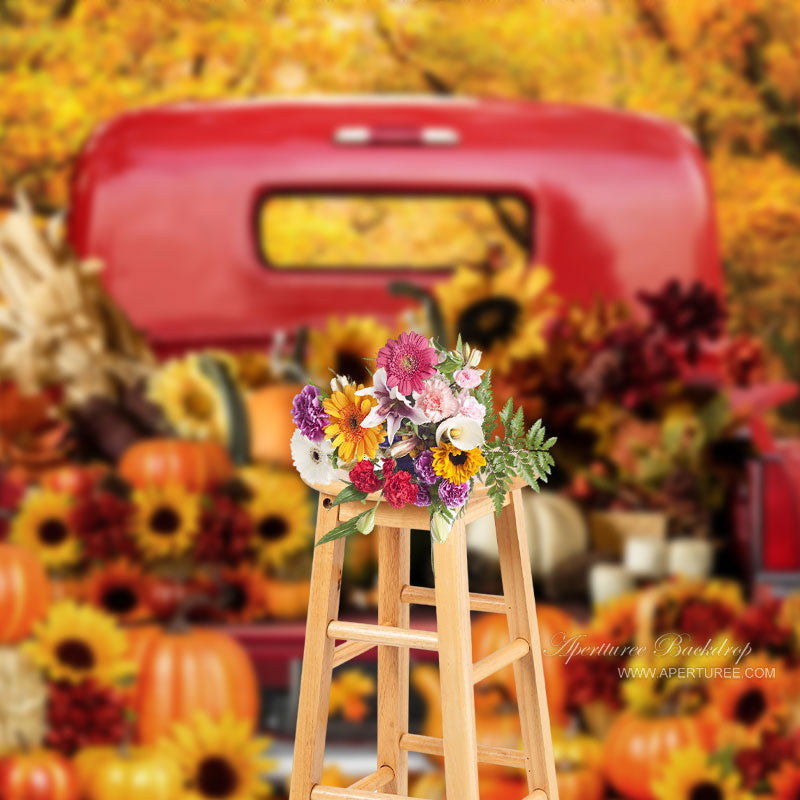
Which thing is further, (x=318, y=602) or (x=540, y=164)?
(x=540, y=164)

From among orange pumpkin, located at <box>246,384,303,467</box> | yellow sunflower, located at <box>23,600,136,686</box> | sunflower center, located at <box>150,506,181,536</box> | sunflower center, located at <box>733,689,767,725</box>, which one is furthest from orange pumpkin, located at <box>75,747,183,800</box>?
sunflower center, located at <box>733,689,767,725</box>

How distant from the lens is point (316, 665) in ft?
3.67

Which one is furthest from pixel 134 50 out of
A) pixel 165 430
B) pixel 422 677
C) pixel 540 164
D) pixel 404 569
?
pixel 404 569

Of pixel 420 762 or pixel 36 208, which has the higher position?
pixel 36 208

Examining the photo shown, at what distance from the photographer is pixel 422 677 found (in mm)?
2049

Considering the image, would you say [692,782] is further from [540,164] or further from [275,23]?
[275,23]

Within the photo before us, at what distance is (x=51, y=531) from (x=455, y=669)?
4.19ft

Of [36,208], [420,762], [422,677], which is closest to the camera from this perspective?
[420,762]

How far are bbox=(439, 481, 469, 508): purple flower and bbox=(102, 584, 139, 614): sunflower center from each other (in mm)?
1256

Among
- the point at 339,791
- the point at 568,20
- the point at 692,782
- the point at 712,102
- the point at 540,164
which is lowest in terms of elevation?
the point at 692,782

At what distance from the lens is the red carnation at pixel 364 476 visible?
103 centimetres

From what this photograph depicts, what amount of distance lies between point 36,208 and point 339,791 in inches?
216

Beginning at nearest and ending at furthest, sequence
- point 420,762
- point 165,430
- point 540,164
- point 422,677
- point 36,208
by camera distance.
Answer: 1. point 420,762
2. point 422,677
3. point 165,430
4. point 540,164
5. point 36,208

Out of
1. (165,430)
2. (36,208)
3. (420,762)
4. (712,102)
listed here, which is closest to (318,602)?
(420,762)
